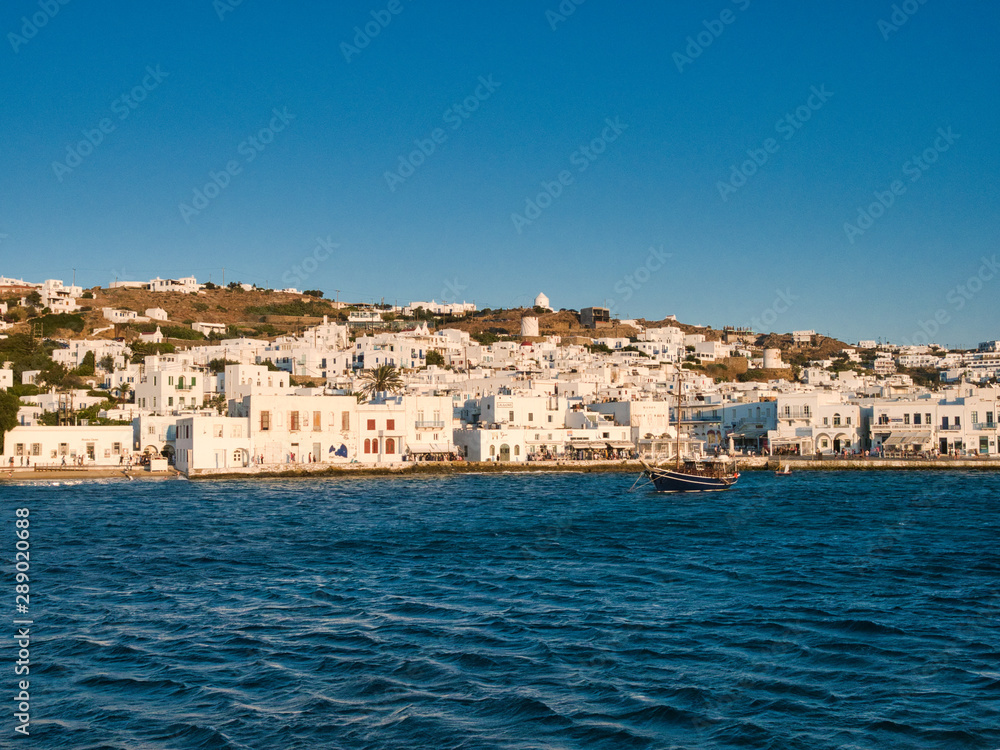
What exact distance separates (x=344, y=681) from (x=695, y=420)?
6349 centimetres

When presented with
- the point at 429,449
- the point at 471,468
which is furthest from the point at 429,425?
the point at 471,468

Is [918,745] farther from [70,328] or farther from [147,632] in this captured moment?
[70,328]

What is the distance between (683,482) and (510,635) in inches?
1213

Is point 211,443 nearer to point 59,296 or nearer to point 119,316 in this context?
point 119,316

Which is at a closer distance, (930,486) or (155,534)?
(155,534)

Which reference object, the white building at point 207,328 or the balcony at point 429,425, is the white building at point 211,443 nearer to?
the balcony at point 429,425

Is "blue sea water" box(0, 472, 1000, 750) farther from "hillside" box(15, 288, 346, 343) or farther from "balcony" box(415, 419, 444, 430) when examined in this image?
"hillside" box(15, 288, 346, 343)

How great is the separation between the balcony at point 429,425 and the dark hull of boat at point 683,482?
17.8 m

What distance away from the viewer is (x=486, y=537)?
2594 centimetres

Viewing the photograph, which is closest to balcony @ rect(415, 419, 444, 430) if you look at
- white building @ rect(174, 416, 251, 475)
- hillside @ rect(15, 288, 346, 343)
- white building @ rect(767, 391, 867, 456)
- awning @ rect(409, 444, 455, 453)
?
awning @ rect(409, 444, 455, 453)

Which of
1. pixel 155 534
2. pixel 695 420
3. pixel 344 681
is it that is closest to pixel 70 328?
pixel 695 420

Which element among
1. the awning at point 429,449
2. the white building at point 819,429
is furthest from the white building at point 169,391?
the white building at point 819,429

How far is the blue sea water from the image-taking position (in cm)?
1041

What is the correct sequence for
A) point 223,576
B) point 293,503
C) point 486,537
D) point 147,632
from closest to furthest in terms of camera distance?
point 147,632 < point 223,576 < point 486,537 < point 293,503
